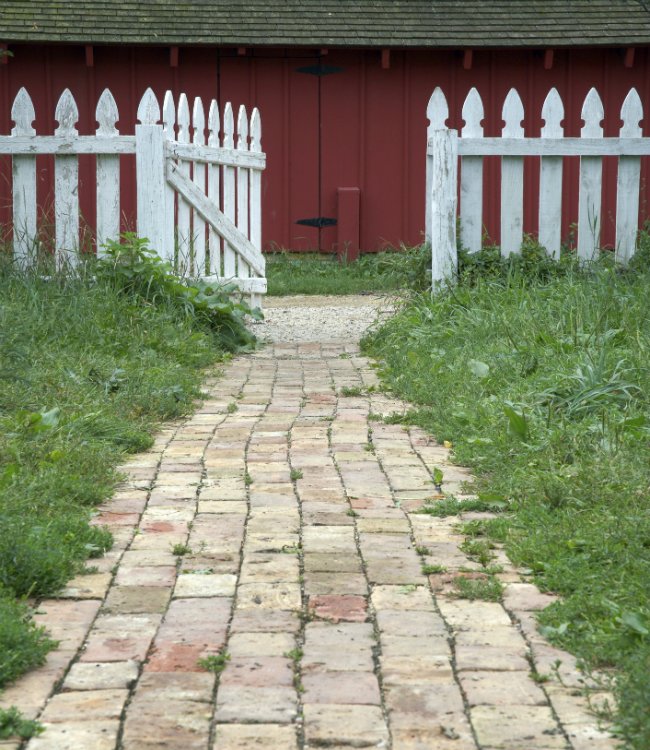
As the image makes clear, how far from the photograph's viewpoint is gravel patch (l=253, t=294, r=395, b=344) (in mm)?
8656

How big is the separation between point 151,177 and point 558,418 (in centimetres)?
399

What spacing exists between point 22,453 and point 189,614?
4.64 ft

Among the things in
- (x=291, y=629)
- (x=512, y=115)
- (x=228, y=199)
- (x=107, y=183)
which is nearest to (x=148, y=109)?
(x=107, y=183)

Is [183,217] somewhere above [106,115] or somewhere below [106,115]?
below

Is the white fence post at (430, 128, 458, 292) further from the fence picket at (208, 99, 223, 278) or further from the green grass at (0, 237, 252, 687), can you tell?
the fence picket at (208, 99, 223, 278)

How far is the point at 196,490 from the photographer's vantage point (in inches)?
168

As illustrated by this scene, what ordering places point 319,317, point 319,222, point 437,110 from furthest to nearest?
point 319,222 → point 319,317 → point 437,110

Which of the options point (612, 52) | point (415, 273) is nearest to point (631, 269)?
point (415, 273)

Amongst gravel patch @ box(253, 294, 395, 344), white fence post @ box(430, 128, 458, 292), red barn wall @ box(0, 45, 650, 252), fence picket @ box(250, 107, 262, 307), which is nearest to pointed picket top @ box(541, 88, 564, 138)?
white fence post @ box(430, 128, 458, 292)

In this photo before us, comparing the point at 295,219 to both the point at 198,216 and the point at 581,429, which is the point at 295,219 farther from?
the point at 581,429

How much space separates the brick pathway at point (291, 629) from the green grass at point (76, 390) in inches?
4.0

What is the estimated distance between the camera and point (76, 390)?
17.3ft

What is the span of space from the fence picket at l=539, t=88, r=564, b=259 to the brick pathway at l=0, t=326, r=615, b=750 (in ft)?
12.8

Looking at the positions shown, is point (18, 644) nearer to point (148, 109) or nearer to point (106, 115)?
point (148, 109)
